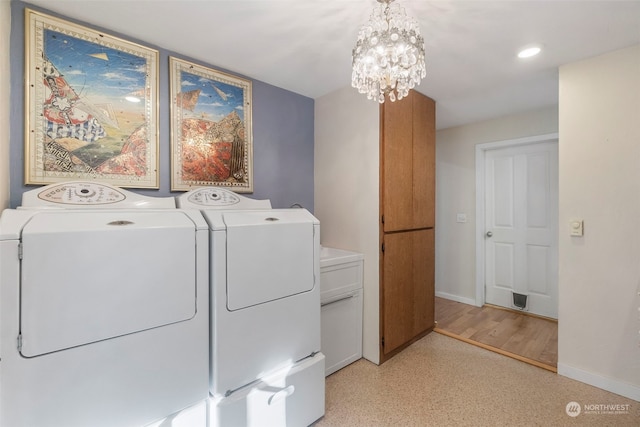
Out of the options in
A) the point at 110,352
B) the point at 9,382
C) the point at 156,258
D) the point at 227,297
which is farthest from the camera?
the point at 227,297

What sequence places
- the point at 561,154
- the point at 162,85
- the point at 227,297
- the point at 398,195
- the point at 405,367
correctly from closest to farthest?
the point at 227,297 → the point at 162,85 → the point at 561,154 → the point at 405,367 → the point at 398,195

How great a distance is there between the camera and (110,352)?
1.05 m

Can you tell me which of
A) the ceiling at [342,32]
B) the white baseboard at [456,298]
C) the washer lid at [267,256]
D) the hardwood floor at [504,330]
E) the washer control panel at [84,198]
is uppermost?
the ceiling at [342,32]

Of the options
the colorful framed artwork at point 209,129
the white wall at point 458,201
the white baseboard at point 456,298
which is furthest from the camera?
the white baseboard at point 456,298

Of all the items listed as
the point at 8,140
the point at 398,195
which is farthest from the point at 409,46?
the point at 8,140

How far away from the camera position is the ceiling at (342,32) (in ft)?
4.70

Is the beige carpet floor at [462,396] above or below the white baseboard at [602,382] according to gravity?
below

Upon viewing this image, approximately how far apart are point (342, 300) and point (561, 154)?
6.79 feet

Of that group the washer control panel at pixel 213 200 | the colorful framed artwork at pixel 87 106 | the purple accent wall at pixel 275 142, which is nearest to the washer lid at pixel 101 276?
the washer control panel at pixel 213 200

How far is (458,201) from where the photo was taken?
3682 mm

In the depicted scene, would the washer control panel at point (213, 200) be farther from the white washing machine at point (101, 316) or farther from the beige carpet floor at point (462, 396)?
the beige carpet floor at point (462, 396)

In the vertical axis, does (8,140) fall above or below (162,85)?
below

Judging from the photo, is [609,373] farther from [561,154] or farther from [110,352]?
[110,352]

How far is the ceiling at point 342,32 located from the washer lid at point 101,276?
1.19 metres
